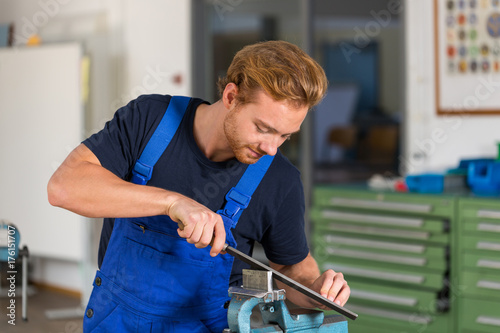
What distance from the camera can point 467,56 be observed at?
3.76m

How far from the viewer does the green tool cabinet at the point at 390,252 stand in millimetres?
3305

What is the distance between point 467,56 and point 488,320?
1.43 metres

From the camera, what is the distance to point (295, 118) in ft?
5.14

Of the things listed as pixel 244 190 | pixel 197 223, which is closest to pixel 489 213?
pixel 244 190

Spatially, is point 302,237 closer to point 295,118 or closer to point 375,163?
point 295,118

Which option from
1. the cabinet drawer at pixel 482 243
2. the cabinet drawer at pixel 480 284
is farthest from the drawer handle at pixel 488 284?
the cabinet drawer at pixel 482 243

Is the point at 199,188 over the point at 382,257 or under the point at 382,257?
over

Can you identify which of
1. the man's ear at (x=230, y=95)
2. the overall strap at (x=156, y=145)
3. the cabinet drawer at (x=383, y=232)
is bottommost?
the cabinet drawer at (x=383, y=232)

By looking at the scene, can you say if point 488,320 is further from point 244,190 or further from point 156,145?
point 156,145

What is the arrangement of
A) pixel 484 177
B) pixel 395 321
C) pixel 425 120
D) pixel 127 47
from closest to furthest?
1. pixel 484 177
2. pixel 395 321
3. pixel 425 120
4. pixel 127 47

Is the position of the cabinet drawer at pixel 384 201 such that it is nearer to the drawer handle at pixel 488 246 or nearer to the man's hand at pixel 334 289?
the drawer handle at pixel 488 246

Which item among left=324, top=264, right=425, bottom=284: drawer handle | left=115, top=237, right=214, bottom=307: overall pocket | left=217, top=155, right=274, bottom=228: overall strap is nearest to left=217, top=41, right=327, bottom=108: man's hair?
left=217, top=155, right=274, bottom=228: overall strap

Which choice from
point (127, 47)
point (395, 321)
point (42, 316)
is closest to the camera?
point (395, 321)

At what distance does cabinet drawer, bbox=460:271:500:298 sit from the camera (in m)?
3.14
